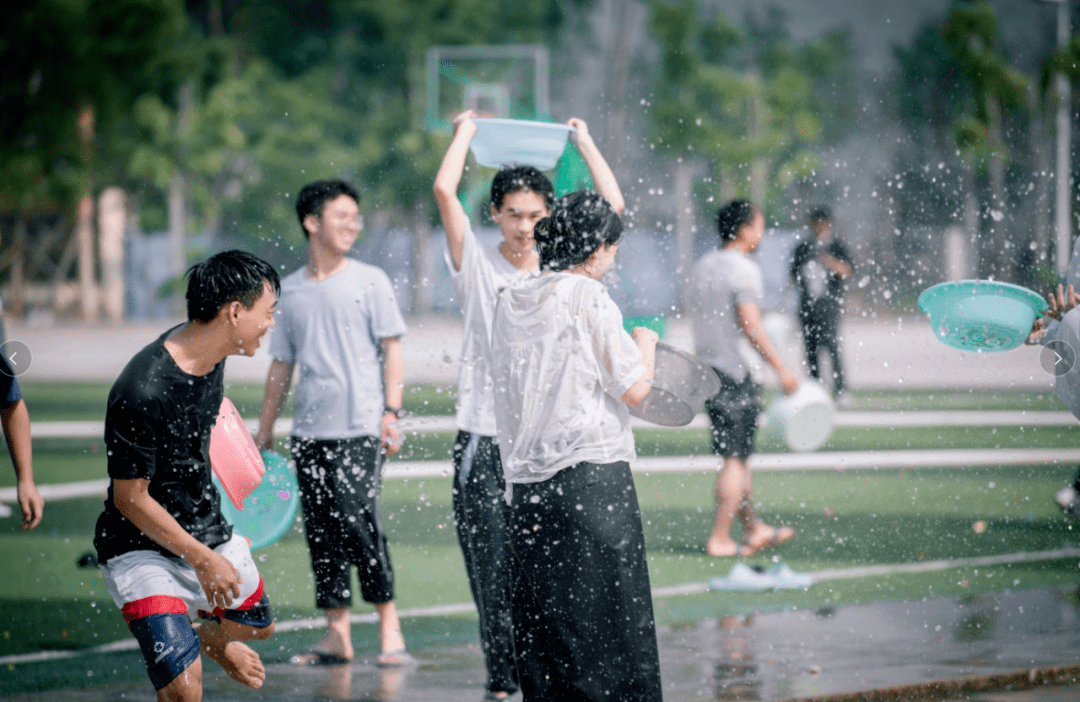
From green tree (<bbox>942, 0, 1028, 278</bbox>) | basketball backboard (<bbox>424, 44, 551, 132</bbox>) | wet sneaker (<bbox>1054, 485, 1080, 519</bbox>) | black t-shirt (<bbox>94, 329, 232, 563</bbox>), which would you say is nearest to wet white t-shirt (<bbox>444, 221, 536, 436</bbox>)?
black t-shirt (<bbox>94, 329, 232, 563</bbox>)

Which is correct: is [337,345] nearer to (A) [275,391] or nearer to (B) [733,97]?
(A) [275,391]

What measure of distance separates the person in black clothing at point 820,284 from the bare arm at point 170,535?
7.90 meters

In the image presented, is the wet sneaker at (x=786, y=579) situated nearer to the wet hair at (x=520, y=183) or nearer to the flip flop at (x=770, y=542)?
the flip flop at (x=770, y=542)

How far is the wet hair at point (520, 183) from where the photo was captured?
4.51 metres

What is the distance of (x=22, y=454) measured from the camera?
4176 millimetres

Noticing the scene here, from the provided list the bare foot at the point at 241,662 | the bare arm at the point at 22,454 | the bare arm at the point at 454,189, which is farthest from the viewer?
the bare arm at the point at 454,189

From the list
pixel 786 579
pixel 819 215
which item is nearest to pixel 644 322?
pixel 786 579

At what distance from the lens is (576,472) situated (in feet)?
11.8

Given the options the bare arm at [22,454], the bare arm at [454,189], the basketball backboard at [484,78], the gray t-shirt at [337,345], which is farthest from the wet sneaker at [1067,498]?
the basketball backboard at [484,78]

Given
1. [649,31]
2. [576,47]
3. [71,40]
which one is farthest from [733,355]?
[576,47]

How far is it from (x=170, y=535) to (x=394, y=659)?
184 cm

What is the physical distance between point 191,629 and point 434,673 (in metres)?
1.58

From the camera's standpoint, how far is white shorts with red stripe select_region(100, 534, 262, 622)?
3592 mm

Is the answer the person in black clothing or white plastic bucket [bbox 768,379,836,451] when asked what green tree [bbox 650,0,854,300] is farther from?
white plastic bucket [bbox 768,379,836,451]
